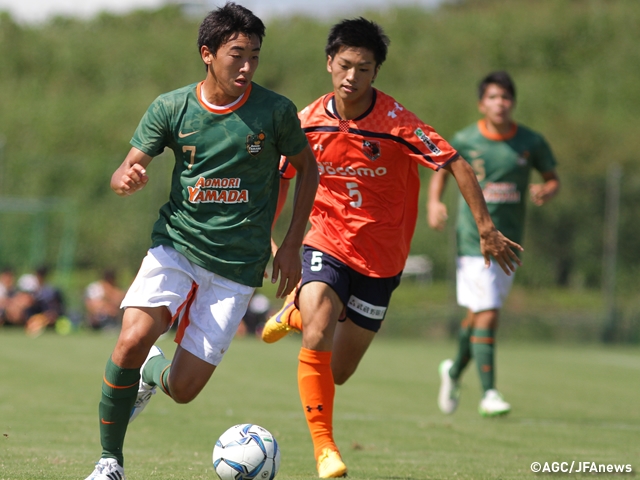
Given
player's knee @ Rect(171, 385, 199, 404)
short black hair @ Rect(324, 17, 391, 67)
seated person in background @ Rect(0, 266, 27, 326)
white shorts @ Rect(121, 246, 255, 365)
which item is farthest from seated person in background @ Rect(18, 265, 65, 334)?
white shorts @ Rect(121, 246, 255, 365)

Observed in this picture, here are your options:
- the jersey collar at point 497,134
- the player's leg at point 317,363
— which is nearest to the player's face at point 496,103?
the jersey collar at point 497,134

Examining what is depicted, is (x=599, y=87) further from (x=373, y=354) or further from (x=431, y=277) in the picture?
(x=373, y=354)

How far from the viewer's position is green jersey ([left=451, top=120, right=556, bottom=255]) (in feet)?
28.5

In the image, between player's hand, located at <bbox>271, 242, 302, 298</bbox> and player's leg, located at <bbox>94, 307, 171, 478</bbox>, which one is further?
player's hand, located at <bbox>271, 242, 302, 298</bbox>

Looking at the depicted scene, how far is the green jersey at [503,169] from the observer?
8.70m

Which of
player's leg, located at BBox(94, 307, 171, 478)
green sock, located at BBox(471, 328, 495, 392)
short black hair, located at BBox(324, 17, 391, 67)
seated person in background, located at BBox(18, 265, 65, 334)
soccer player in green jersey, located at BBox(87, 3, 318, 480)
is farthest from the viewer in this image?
seated person in background, located at BBox(18, 265, 65, 334)

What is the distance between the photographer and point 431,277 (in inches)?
879

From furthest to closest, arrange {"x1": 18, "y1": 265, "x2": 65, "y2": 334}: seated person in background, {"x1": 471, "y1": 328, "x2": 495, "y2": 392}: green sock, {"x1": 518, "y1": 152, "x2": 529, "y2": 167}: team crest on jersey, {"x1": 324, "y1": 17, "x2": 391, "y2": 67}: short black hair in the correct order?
{"x1": 18, "y1": 265, "x2": 65, "y2": 334}: seated person in background < {"x1": 518, "y1": 152, "x2": 529, "y2": 167}: team crest on jersey < {"x1": 471, "y1": 328, "x2": 495, "y2": 392}: green sock < {"x1": 324, "y1": 17, "x2": 391, "y2": 67}: short black hair

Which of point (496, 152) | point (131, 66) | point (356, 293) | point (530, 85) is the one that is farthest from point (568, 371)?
point (131, 66)

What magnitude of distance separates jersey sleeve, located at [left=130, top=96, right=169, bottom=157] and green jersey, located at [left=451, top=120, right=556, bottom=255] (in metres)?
4.43

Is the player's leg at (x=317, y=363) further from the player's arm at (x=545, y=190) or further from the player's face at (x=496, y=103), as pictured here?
the player's face at (x=496, y=103)

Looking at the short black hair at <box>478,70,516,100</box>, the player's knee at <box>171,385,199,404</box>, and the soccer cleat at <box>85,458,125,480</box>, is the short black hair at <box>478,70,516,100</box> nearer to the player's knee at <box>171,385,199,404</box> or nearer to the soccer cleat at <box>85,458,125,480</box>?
the player's knee at <box>171,385,199,404</box>

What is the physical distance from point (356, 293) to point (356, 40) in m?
1.47

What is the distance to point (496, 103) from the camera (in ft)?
28.3
